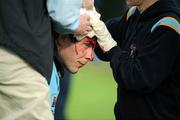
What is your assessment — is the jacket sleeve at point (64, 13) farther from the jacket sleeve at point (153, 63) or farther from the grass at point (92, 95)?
the grass at point (92, 95)

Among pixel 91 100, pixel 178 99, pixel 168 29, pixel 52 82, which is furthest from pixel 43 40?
pixel 91 100

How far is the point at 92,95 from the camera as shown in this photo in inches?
96.8

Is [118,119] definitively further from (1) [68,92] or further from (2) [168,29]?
(1) [68,92]

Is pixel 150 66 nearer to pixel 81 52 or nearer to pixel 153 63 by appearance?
pixel 153 63

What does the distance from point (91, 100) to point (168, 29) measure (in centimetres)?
99

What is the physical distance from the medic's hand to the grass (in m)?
0.83

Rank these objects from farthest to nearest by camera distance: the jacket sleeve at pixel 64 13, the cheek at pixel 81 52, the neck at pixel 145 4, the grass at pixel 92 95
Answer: the grass at pixel 92 95 < the neck at pixel 145 4 < the cheek at pixel 81 52 < the jacket sleeve at pixel 64 13

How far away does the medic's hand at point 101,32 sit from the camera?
1.37 meters

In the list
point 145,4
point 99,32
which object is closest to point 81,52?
point 99,32

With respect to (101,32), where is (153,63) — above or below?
below

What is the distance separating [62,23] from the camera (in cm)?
113

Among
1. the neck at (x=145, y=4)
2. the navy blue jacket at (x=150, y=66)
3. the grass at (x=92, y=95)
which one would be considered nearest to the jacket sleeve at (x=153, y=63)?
the navy blue jacket at (x=150, y=66)

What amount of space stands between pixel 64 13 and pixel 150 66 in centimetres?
59

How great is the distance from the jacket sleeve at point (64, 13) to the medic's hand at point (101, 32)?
0.67 ft
